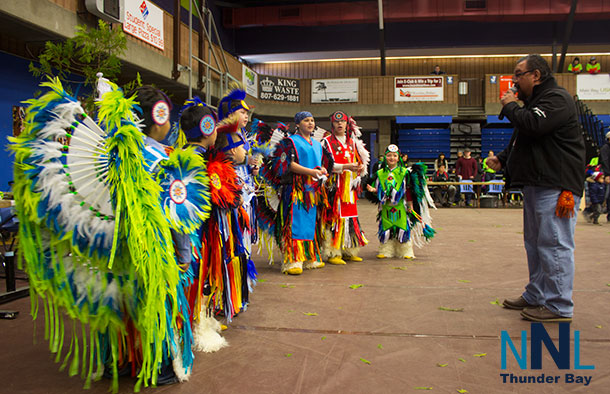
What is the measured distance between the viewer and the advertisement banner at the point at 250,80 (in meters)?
16.0

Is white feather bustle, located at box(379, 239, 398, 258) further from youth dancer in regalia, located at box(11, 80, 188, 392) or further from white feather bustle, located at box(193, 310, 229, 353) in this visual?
youth dancer in regalia, located at box(11, 80, 188, 392)

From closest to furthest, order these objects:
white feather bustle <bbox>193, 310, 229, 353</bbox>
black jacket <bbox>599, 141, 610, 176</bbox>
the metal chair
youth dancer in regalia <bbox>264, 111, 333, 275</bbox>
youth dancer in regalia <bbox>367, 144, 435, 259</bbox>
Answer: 1. white feather bustle <bbox>193, 310, 229, 353</bbox>
2. youth dancer in regalia <bbox>264, 111, 333, 275</bbox>
3. youth dancer in regalia <bbox>367, 144, 435, 259</bbox>
4. black jacket <bbox>599, 141, 610, 176</bbox>
5. the metal chair

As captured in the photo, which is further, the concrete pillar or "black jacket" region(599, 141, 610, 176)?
the concrete pillar

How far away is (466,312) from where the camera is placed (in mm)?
3543

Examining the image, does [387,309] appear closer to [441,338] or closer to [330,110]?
[441,338]

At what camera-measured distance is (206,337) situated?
282 centimetres

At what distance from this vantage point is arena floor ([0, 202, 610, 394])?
2340 mm

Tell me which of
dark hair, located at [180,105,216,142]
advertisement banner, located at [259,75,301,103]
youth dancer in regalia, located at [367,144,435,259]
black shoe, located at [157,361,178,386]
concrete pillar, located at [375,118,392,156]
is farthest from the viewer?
concrete pillar, located at [375,118,392,156]

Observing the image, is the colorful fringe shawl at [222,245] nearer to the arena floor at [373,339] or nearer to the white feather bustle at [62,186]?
the arena floor at [373,339]

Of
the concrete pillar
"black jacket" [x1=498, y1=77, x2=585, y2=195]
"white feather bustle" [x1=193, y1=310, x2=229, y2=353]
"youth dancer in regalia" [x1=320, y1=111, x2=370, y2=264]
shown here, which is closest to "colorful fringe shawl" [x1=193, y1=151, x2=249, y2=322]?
"white feather bustle" [x1=193, y1=310, x2=229, y2=353]

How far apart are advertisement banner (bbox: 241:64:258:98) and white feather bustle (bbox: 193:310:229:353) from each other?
545 inches

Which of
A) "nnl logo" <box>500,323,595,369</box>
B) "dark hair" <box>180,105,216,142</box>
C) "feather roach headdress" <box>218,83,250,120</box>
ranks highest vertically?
"feather roach headdress" <box>218,83,250,120</box>

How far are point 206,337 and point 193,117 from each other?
1.29 meters

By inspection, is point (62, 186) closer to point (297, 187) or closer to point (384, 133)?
point (297, 187)
